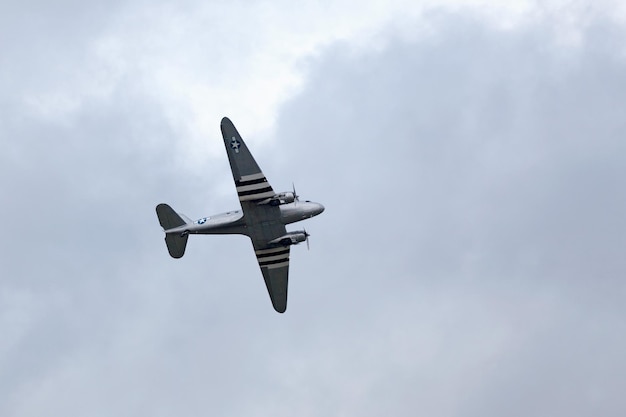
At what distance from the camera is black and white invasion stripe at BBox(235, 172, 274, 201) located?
126000 millimetres

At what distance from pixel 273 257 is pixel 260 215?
678 cm

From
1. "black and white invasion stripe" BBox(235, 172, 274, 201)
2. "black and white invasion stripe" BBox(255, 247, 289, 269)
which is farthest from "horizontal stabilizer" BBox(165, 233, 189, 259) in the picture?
"black and white invasion stripe" BBox(255, 247, 289, 269)

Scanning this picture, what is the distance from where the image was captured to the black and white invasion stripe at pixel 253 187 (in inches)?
4961

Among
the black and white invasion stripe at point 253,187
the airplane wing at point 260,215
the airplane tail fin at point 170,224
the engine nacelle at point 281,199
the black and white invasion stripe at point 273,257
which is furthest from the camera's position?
the black and white invasion stripe at point 273,257

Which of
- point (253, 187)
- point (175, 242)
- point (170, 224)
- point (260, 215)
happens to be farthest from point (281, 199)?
point (170, 224)

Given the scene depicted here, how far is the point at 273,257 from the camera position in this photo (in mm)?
133500

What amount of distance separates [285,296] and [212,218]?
499 inches

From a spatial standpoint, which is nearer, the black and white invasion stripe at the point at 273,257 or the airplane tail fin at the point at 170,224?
the airplane tail fin at the point at 170,224

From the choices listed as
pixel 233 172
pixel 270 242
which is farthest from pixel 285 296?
pixel 233 172

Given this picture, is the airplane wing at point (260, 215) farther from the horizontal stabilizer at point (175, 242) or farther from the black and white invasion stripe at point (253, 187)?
the horizontal stabilizer at point (175, 242)

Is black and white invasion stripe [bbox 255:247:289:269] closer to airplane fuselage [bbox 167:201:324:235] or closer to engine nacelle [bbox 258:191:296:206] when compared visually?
airplane fuselage [bbox 167:201:324:235]

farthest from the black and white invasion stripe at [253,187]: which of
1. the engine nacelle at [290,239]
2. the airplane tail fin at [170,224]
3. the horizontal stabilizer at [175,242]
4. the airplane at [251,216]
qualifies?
the airplane tail fin at [170,224]

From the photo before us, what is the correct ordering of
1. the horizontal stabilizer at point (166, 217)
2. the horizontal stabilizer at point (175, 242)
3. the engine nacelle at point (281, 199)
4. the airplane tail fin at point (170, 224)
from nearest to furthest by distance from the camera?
1. the engine nacelle at point (281, 199)
2. the horizontal stabilizer at point (175, 242)
3. the airplane tail fin at point (170, 224)
4. the horizontal stabilizer at point (166, 217)

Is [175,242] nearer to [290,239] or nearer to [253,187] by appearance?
[253,187]
